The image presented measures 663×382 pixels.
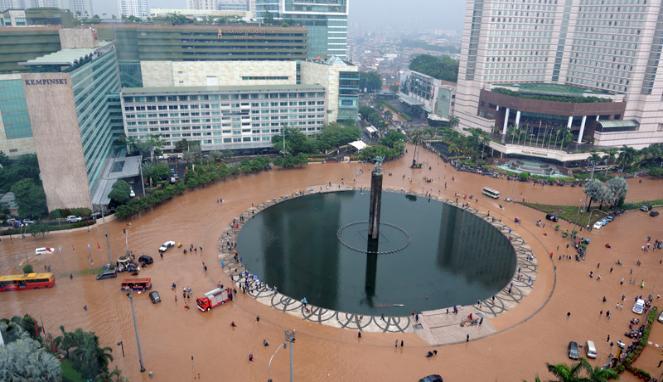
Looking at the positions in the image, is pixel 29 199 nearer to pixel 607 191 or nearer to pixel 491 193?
pixel 491 193

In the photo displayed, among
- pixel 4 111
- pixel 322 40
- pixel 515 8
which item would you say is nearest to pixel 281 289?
pixel 4 111

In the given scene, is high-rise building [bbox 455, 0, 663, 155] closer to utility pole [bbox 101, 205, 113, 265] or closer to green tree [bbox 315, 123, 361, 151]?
green tree [bbox 315, 123, 361, 151]

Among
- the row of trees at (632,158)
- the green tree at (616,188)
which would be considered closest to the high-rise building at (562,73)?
the row of trees at (632,158)

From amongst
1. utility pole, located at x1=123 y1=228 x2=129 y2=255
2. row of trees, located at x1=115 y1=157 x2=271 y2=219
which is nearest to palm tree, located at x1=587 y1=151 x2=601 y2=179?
row of trees, located at x1=115 y1=157 x2=271 y2=219

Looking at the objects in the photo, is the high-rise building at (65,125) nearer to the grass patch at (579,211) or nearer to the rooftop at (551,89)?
the grass patch at (579,211)

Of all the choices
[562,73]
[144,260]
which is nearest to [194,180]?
[144,260]
